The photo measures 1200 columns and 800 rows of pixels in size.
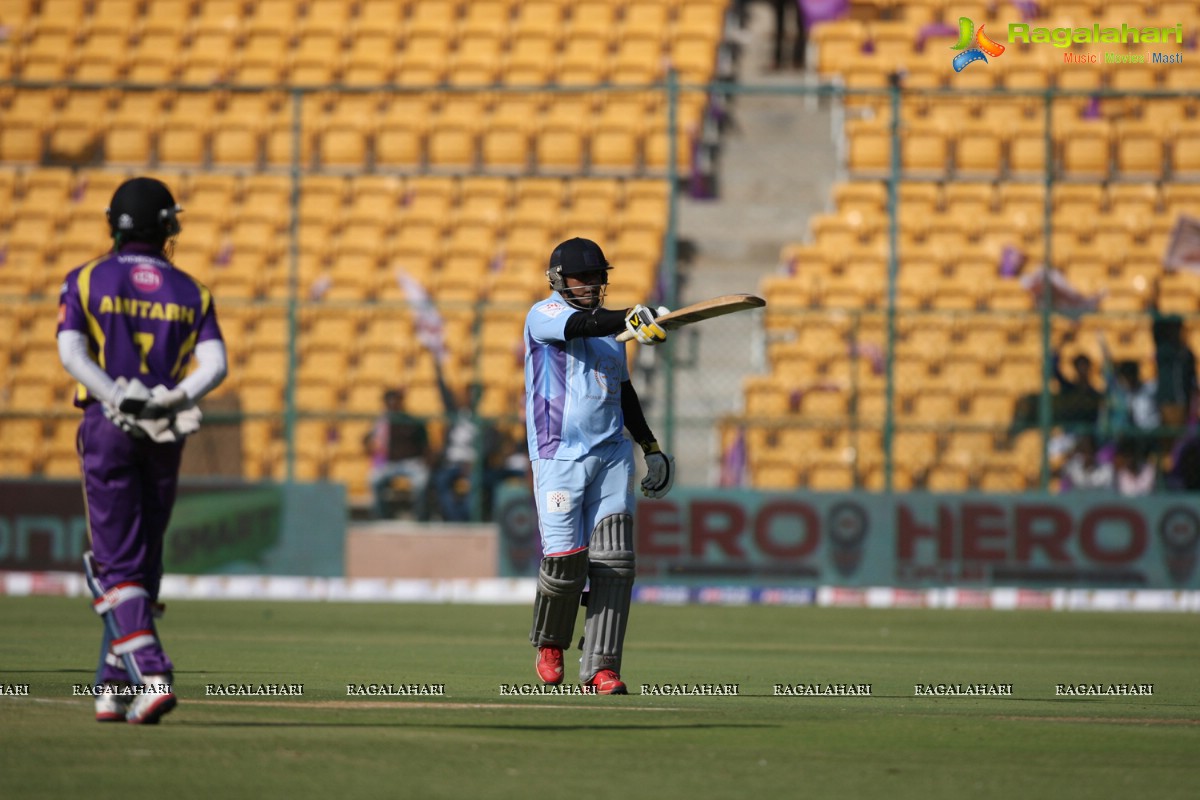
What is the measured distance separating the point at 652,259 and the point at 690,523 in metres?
5.20

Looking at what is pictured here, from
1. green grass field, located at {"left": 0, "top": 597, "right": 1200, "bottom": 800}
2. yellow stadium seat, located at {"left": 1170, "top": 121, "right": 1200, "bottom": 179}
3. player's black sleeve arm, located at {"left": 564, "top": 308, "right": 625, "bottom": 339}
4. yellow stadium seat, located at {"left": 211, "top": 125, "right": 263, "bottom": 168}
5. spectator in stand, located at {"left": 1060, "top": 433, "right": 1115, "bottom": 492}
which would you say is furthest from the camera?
yellow stadium seat, located at {"left": 211, "top": 125, "right": 263, "bottom": 168}

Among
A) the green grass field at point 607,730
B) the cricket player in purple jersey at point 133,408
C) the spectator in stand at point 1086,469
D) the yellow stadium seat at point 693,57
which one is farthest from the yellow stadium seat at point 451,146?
the cricket player in purple jersey at point 133,408

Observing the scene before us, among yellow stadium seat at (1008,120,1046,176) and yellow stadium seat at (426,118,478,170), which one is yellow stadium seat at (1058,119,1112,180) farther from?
yellow stadium seat at (426,118,478,170)

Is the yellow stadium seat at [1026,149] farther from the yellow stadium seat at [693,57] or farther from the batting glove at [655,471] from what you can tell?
the batting glove at [655,471]

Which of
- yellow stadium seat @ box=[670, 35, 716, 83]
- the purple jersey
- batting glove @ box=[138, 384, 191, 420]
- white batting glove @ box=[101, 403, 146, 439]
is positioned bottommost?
white batting glove @ box=[101, 403, 146, 439]

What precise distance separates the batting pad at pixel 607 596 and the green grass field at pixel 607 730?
252 millimetres

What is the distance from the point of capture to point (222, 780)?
5.81 meters

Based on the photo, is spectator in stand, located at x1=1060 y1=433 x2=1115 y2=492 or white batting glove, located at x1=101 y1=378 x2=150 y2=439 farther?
spectator in stand, located at x1=1060 y1=433 x2=1115 y2=492

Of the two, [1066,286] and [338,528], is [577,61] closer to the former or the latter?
[1066,286]

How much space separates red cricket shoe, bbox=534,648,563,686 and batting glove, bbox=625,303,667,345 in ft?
6.20

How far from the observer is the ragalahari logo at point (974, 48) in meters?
26.1

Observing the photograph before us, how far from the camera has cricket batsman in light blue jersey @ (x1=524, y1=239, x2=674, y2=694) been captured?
8.96m

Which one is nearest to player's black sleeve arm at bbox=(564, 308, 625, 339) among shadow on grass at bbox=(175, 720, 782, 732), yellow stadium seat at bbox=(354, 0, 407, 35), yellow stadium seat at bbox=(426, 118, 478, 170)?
shadow on grass at bbox=(175, 720, 782, 732)

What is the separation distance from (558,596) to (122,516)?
269 centimetres
